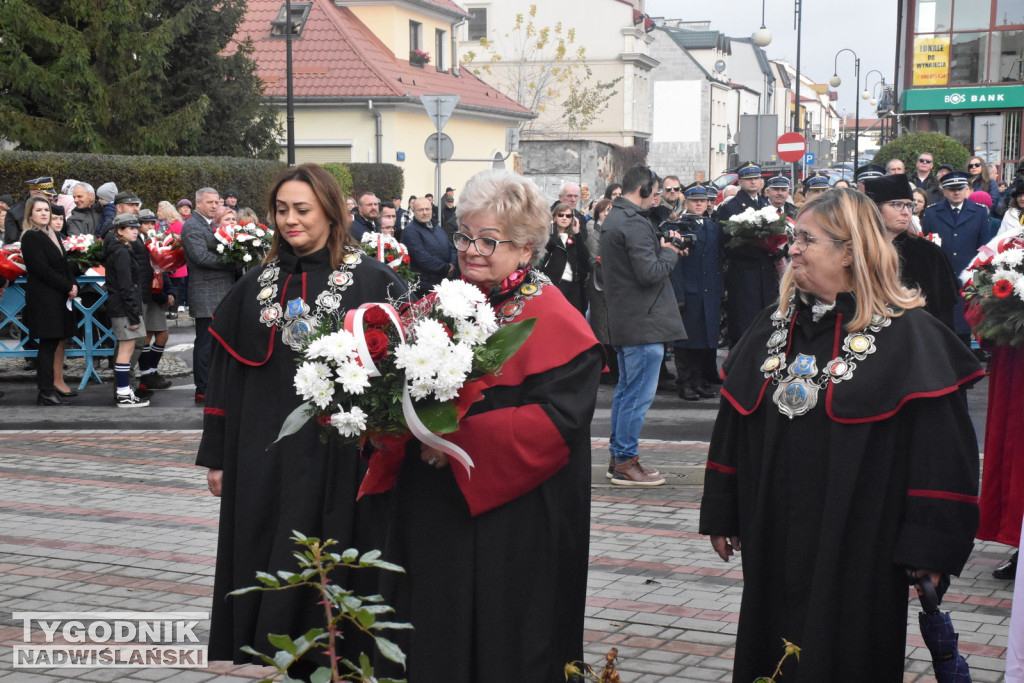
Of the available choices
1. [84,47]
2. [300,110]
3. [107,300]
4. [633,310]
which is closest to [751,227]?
[633,310]

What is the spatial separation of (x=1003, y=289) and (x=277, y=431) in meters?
3.82

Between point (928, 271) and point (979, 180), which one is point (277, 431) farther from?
point (979, 180)

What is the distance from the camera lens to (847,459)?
12.5 ft

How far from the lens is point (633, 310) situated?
8.66 m

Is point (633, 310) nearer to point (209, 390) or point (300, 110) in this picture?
point (209, 390)

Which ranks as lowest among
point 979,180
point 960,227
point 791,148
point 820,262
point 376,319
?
point 376,319

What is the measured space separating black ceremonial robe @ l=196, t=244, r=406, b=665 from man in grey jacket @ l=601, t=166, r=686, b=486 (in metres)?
3.89

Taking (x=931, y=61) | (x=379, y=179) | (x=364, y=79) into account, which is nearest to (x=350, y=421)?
(x=379, y=179)

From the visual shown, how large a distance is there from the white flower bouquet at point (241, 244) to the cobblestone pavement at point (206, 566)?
2.68m

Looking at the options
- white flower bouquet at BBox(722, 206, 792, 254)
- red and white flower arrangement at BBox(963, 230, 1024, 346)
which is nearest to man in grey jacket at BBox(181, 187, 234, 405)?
white flower bouquet at BBox(722, 206, 792, 254)

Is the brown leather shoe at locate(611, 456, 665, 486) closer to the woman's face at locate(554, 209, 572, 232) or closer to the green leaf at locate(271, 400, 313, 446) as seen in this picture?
the woman's face at locate(554, 209, 572, 232)

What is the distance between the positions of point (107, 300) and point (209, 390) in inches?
349

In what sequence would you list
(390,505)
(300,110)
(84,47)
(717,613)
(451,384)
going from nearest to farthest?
1. (451,384)
2. (390,505)
3. (717,613)
4. (84,47)
5. (300,110)

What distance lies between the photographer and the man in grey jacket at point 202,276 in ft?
41.0
